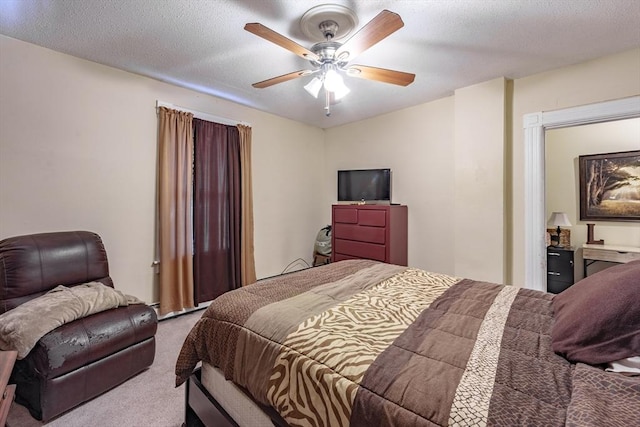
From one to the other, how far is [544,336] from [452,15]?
6.41 ft

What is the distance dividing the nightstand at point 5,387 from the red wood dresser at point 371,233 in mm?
3185

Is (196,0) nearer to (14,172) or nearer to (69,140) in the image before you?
(69,140)

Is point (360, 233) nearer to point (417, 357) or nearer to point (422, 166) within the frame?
point (422, 166)

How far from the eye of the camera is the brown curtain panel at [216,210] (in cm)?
321

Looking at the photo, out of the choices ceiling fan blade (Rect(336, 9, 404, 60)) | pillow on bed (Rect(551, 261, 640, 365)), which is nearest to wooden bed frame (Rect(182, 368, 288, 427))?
pillow on bed (Rect(551, 261, 640, 365))

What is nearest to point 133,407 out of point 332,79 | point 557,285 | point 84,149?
point 84,149

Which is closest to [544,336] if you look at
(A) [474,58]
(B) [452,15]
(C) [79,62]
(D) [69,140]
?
(B) [452,15]

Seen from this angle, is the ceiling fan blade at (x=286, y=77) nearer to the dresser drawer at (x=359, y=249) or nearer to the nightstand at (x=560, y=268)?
the dresser drawer at (x=359, y=249)

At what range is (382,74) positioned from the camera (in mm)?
2084

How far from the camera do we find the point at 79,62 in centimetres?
250

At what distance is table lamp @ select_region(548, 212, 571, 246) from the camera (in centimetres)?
358

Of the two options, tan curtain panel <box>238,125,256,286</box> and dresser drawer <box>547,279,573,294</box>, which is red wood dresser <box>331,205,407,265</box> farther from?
dresser drawer <box>547,279,573,294</box>

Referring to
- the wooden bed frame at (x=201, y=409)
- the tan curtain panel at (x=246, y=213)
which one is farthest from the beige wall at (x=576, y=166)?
the wooden bed frame at (x=201, y=409)

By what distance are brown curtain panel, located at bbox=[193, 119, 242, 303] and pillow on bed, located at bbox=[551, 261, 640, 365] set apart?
3.12 metres
